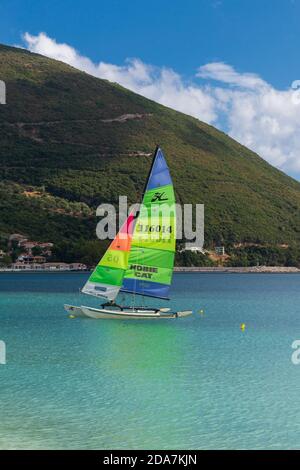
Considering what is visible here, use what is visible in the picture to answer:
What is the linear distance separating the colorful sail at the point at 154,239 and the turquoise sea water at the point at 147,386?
2628mm

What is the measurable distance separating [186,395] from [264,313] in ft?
113

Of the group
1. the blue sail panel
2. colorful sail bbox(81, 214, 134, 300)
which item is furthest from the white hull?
the blue sail panel

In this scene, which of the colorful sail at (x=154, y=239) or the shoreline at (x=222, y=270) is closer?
the colorful sail at (x=154, y=239)

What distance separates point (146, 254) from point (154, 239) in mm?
1069

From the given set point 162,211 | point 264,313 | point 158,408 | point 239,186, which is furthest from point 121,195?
point 158,408

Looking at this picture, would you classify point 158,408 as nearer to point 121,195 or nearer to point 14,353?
point 14,353

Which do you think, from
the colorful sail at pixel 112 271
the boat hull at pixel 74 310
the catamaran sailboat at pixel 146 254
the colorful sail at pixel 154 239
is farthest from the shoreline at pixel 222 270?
the colorful sail at pixel 154 239

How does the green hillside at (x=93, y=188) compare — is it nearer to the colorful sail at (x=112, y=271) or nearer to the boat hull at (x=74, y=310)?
the boat hull at (x=74, y=310)

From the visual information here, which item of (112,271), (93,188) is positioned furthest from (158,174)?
(93,188)

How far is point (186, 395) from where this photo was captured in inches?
901

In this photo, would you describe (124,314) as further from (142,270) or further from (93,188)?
(93,188)

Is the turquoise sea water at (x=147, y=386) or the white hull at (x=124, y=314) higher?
the white hull at (x=124, y=314)

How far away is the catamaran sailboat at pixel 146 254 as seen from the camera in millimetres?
41281

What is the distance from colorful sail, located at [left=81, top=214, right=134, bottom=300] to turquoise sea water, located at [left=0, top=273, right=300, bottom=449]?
2039 millimetres
